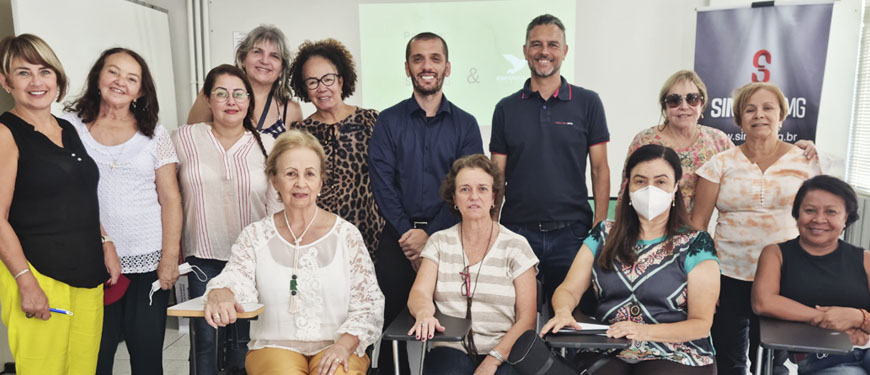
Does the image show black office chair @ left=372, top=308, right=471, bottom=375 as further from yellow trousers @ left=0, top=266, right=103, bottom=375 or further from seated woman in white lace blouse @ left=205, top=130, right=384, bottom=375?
yellow trousers @ left=0, top=266, right=103, bottom=375

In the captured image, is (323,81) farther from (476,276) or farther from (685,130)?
(685,130)

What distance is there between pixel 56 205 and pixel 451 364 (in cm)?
151

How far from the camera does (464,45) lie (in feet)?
15.6

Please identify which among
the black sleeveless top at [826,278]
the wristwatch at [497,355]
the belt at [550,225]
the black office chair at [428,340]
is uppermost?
the belt at [550,225]

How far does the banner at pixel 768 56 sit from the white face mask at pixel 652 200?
2.58 metres

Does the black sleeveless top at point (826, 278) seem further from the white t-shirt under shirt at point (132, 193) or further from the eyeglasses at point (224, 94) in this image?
the white t-shirt under shirt at point (132, 193)

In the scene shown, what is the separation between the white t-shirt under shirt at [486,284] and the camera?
217 centimetres

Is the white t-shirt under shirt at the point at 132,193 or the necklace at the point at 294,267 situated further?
the white t-shirt under shirt at the point at 132,193

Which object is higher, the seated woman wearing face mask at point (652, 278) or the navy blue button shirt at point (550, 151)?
the navy blue button shirt at point (550, 151)

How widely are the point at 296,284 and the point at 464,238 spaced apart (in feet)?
2.21

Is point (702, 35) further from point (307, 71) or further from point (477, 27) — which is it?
point (307, 71)

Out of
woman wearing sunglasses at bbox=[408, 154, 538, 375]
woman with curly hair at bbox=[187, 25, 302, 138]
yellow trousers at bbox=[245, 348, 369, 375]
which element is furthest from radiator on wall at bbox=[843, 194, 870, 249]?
woman with curly hair at bbox=[187, 25, 302, 138]

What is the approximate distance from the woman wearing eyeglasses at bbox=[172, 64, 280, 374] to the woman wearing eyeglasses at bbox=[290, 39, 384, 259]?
302 mm

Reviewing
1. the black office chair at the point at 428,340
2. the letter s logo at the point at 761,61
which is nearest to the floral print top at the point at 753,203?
the black office chair at the point at 428,340
